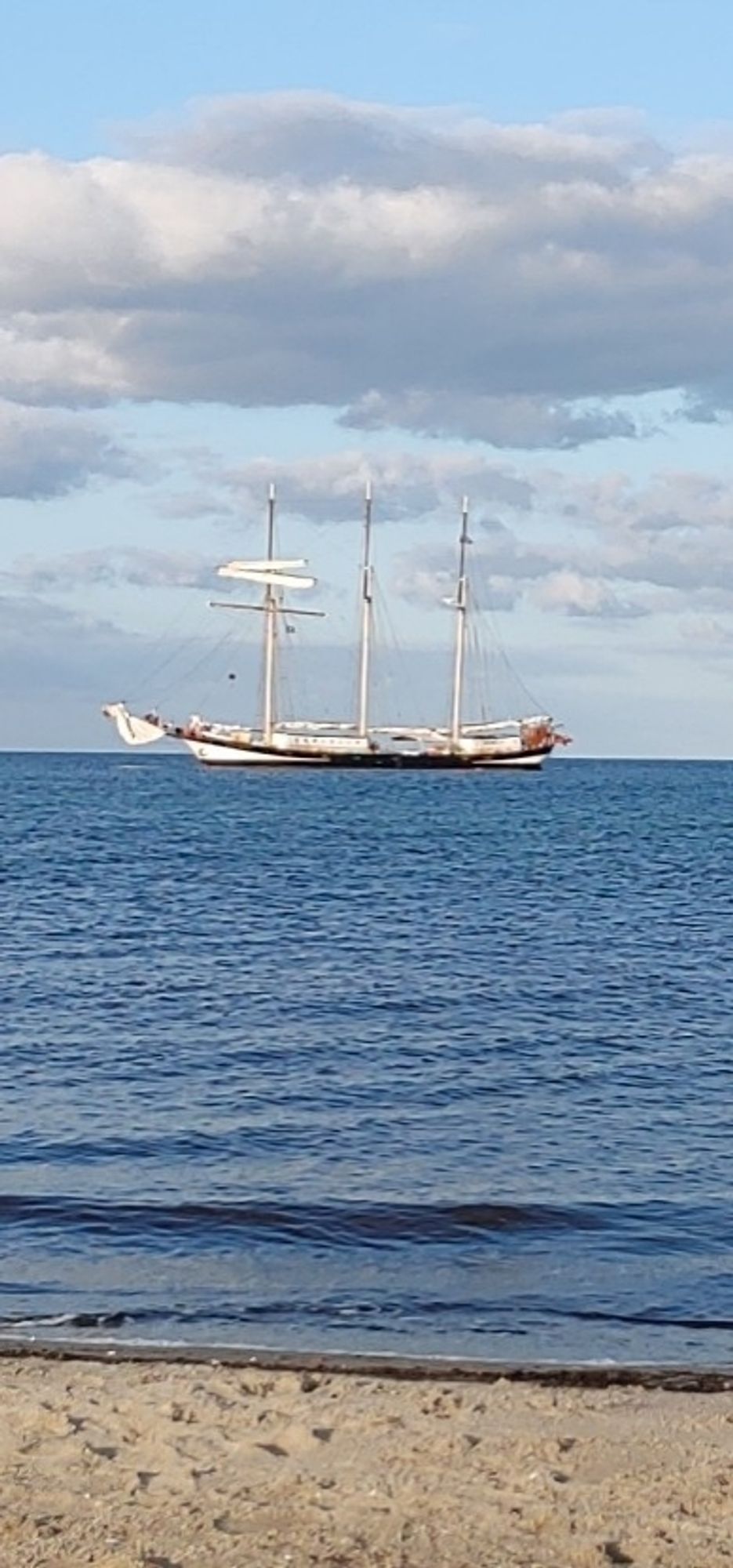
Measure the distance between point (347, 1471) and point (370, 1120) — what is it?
34.2ft

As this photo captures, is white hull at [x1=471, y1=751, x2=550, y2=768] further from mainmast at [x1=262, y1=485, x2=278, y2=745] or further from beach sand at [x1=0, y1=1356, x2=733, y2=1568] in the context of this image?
beach sand at [x1=0, y1=1356, x2=733, y2=1568]

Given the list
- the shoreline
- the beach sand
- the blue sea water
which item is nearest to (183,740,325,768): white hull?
the blue sea water

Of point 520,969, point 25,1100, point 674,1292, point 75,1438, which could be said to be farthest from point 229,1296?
point 520,969

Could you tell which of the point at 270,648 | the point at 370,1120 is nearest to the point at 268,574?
the point at 270,648

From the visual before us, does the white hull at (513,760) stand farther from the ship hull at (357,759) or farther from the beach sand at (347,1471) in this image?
the beach sand at (347,1471)

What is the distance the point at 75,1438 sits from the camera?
938 cm

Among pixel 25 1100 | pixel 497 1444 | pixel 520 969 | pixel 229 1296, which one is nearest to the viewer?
pixel 497 1444

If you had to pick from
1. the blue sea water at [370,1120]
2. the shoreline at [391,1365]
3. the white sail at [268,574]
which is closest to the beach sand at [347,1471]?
the shoreline at [391,1365]

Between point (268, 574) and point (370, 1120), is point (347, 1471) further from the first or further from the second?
point (268, 574)

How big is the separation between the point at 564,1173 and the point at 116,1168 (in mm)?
3788

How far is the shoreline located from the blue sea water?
383 mm

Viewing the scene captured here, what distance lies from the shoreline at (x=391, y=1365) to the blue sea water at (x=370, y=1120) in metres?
0.38

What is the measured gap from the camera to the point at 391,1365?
11.2 m

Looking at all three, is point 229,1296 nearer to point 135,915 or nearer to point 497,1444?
point 497,1444
